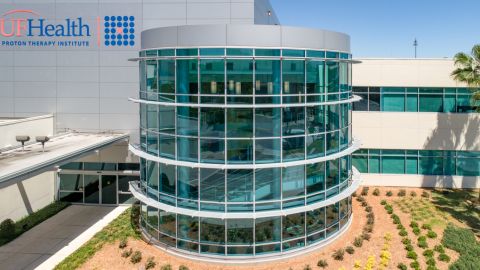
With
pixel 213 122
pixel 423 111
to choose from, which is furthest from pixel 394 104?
pixel 213 122

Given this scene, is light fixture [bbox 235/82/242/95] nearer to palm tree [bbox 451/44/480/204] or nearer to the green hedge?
the green hedge

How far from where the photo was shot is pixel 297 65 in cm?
2044

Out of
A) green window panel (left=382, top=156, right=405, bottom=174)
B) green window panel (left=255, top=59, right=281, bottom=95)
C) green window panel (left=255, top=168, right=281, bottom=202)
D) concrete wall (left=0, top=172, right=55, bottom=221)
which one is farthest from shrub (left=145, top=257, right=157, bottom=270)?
green window panel (left=382, top=156, right=405, bottom=174)

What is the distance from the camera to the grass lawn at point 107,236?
68.0 feet

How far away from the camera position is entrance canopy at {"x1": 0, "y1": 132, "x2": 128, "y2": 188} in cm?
1814

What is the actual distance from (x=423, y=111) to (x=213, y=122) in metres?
21.1

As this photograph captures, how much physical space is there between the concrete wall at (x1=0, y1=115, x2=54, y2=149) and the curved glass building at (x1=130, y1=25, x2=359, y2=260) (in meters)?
9.81

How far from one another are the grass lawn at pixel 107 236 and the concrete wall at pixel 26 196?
6378mm

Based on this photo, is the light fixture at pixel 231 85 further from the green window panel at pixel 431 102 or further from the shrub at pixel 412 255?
the green window panel at pixel 431 102

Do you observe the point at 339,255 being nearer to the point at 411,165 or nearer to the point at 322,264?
the point at 322,264

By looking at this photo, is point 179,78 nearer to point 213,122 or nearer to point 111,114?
point 213,122

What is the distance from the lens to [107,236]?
77.5 ft

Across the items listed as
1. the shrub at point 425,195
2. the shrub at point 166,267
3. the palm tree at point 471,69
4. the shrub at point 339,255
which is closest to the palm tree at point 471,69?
the palm tree at point 471,69

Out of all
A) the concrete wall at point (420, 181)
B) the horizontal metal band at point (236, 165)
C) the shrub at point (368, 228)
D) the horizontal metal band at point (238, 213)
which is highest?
the horizontal metal band at point (236, 165)
